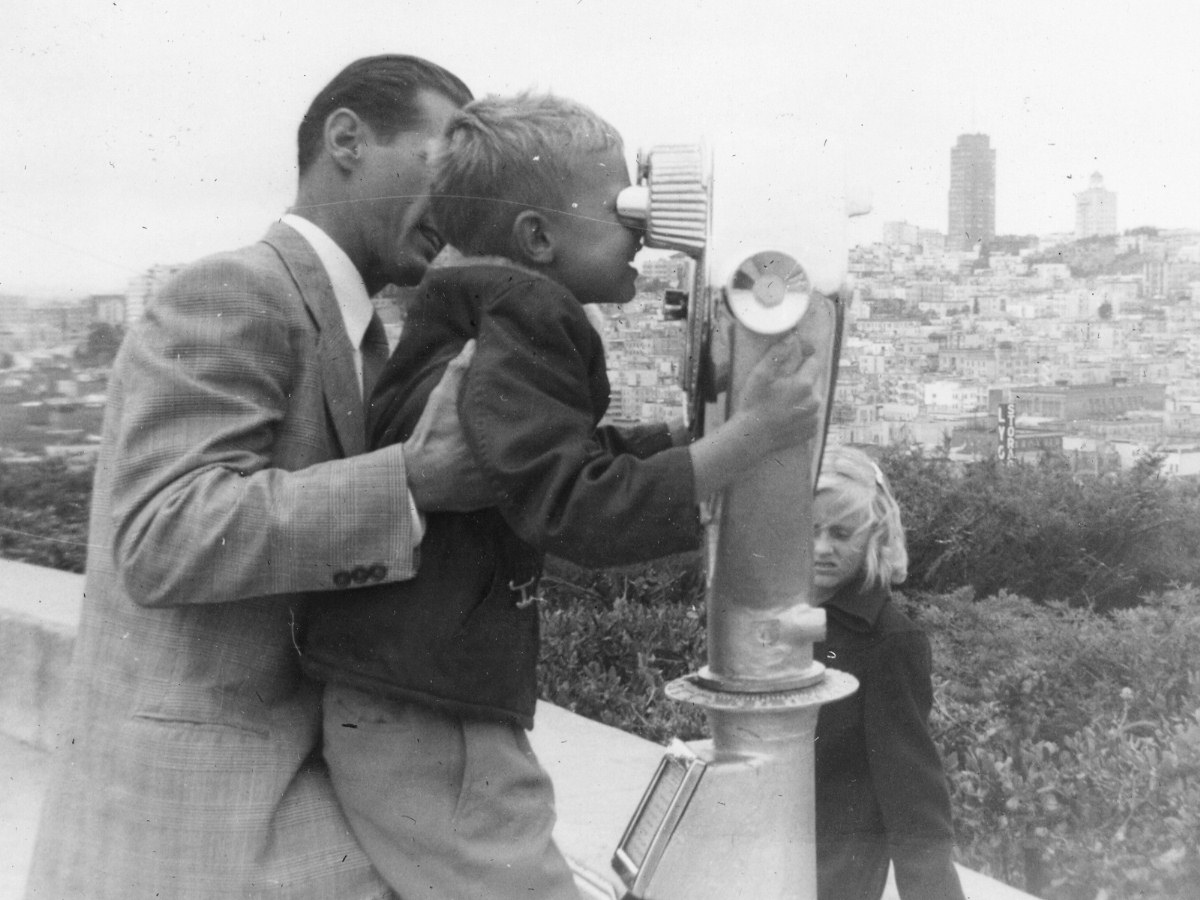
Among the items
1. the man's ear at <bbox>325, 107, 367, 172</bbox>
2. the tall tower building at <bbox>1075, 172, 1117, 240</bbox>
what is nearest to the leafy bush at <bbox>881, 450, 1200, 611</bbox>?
the tall tower building at <bbox>1075, 172, 1117, 240</bbox>

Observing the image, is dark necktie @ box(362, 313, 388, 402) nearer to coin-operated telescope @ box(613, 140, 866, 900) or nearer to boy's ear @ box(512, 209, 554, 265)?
boy's ear @ box(512, 209, 554, 265)

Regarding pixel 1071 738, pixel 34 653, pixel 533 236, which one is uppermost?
pixel 533 236

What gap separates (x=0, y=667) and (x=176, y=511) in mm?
2990

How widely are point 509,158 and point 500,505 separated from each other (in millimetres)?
354

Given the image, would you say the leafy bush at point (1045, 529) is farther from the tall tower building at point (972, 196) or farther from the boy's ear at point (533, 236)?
the boy's ear at point (533, 236)

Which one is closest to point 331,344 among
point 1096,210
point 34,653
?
point 1096,210

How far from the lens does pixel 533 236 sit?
1331mm

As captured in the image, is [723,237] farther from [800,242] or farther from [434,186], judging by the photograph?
[434,186]

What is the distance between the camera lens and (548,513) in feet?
3.86

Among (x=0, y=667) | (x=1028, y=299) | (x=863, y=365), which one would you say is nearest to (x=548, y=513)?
(x=863, y=365)

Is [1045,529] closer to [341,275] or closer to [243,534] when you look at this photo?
[341,275]

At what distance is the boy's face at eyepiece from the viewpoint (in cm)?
132

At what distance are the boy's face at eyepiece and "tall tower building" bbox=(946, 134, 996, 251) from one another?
2.09 ft

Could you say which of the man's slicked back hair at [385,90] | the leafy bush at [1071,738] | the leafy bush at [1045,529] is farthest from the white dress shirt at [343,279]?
the leafy bush at [1071,738]
